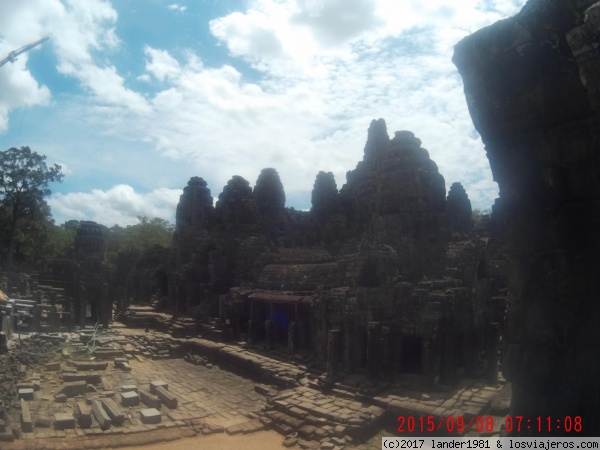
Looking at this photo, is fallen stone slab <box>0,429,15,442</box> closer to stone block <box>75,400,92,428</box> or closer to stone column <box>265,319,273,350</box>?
stone block <box>75,400,92,428</box>

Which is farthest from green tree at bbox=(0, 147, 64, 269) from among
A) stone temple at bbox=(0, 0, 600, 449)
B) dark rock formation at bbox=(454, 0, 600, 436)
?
dark rock formation at bbox=(454, 0, 600, 436)

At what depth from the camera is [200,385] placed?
19.0m

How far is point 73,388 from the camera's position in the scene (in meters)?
15.1

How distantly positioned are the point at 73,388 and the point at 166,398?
315cm

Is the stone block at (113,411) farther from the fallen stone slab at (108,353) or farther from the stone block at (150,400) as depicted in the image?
the fallen stone slab at (108,353)

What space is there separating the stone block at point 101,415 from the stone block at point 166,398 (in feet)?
6.90

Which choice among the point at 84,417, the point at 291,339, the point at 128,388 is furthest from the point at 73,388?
the point at 291,339

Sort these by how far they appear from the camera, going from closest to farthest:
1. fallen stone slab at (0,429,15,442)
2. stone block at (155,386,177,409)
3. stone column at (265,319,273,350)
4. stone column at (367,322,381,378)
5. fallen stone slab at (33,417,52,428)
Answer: fallen stone slab at (0,429,15,442) → fallen stone slab at (33,417,52,428) → stone block at (155,386,177,409) → stone column at (367,322,381,378) → stone column at (265,319,273,350)

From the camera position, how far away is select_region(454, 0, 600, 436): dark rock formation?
348cm

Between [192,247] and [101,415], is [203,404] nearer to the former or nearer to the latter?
[101,415]

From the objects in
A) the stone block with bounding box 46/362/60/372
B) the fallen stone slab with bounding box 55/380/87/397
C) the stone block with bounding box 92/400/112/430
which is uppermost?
the stone block with bounding box 46/362/60/372

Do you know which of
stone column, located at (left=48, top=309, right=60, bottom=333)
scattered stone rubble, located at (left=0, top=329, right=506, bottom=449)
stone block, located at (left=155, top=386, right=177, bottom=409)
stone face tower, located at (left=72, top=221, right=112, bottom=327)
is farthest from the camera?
stone face tower, located at (left=72, top=221, right=112, bottom=327)

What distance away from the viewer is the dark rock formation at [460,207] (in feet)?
115

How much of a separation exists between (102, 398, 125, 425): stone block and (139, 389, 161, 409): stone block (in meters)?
1.02
